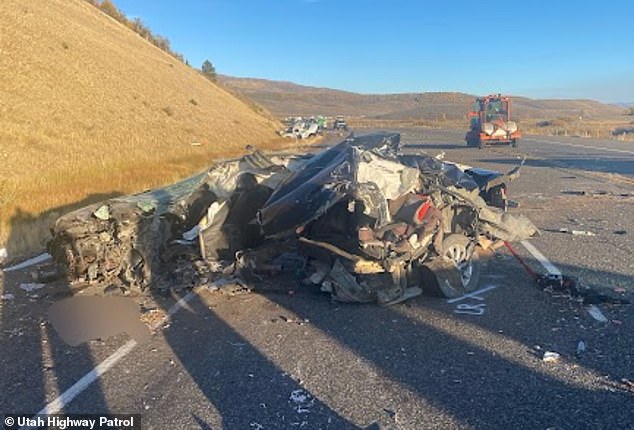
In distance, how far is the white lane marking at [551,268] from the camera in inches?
206

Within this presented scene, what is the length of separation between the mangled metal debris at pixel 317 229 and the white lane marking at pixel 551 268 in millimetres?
431

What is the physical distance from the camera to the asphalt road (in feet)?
12.0

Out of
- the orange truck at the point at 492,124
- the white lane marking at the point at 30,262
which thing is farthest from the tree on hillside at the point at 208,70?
the white lane marking at the point at 30,262

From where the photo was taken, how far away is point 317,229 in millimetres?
6324

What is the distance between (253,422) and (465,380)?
5.09ft

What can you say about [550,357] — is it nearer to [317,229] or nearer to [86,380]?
[317,229]

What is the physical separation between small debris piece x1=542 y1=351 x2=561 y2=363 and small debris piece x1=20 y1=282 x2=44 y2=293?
223 inches

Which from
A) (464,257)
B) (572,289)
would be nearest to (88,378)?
(464,257)

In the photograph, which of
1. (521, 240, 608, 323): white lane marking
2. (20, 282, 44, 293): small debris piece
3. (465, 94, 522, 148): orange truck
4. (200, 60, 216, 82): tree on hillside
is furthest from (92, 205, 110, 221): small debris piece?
(200, 60, 216, 82): tree on hillside

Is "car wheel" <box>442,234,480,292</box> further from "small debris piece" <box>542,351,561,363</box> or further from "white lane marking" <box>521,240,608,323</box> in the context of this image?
"small debris piece" <box>542,351,561,363</box>

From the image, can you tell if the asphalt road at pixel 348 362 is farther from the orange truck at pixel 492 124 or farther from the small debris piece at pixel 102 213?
the orange truck at pixel 492 124

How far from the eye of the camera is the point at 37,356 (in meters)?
4.77

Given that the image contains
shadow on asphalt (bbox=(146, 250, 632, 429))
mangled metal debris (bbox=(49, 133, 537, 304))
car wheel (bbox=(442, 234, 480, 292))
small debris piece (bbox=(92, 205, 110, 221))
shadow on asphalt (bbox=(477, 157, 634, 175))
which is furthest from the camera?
shadow on asphalt (bbox=(477, 157, 634, 175))

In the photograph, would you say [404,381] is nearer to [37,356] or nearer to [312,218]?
[312,218]
